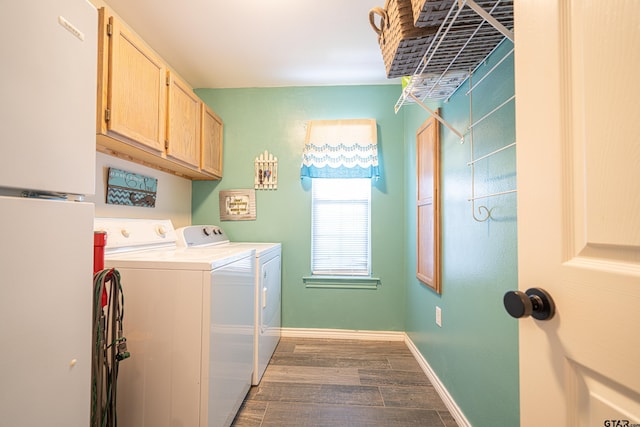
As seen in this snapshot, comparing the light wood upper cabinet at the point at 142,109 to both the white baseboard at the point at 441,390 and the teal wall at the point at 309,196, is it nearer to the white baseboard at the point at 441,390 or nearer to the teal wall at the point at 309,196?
the teal wall at the point at 309,196

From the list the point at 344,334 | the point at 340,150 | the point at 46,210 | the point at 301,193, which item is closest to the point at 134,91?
the point at 46,210

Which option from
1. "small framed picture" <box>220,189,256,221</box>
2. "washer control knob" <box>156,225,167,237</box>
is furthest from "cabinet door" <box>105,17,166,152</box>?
"small framed picture" <box>220,189,256,221</box>

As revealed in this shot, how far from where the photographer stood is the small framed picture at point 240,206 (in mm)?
2723

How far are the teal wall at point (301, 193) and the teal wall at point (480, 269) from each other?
29.7 inches

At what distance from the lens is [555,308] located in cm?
51

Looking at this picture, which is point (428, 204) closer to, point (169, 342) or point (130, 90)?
point (169, 342)

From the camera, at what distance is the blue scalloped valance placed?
260cm

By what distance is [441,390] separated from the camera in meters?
1.73

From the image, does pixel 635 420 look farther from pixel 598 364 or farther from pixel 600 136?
pixel 600 136

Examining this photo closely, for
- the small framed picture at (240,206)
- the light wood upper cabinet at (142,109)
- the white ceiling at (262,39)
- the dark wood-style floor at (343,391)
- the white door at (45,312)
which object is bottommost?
the dark wood-style floor at (343,391)

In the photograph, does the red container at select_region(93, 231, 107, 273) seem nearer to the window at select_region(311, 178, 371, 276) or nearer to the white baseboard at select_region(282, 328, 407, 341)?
the window at select_region(311, 178, 371, 276)

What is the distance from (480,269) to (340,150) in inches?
66.4

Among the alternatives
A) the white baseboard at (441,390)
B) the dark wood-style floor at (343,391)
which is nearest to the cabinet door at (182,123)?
the dark wood-style floor at (343,391)

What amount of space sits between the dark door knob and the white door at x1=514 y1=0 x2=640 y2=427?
2 cm
